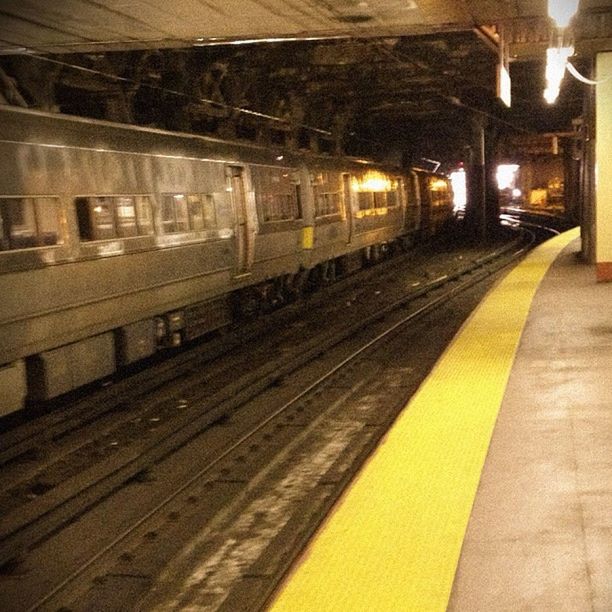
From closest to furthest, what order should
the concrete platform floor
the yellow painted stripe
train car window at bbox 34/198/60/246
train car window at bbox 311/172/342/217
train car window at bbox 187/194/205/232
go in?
the concrete platform floor < the yellow painted stripe < train car window at bbox 34/198/60/246 < train car window at bbox 187/194/205/232 < train car window at bbox 311/172/342/217

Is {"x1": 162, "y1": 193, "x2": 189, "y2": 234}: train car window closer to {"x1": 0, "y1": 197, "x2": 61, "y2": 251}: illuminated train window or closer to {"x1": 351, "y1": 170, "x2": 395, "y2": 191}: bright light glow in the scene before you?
{"x1": 0, "y1": 197, "x2": 61, "y2": 251}: illuminated train window

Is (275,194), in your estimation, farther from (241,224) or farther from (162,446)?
(162,446)

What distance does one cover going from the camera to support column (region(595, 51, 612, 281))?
14.5 meters

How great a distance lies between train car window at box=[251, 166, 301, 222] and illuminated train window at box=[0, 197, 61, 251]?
20.3 ft

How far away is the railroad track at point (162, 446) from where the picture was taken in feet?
20.1

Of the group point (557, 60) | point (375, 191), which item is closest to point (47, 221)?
point (557, 60)

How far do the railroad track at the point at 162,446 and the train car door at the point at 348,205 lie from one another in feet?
18.3

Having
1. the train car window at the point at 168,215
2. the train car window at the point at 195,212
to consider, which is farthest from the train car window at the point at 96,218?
the train car window at the point at 195,212

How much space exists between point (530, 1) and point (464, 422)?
4.18m

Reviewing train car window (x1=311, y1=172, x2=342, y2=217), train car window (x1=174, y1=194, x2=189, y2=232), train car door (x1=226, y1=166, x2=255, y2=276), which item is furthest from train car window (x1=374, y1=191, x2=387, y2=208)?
train car window (x1=174, y1=194, x2=189, y2=232)

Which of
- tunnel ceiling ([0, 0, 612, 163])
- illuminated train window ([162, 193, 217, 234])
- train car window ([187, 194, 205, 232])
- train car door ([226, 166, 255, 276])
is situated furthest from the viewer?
train car door ([226, 166, 255, 276])

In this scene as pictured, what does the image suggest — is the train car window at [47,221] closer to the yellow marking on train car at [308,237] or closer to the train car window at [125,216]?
the train car window at [125,216]

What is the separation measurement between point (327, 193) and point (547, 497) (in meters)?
14.3

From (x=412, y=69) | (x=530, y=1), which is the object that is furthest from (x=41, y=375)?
(x=412, y=69)
